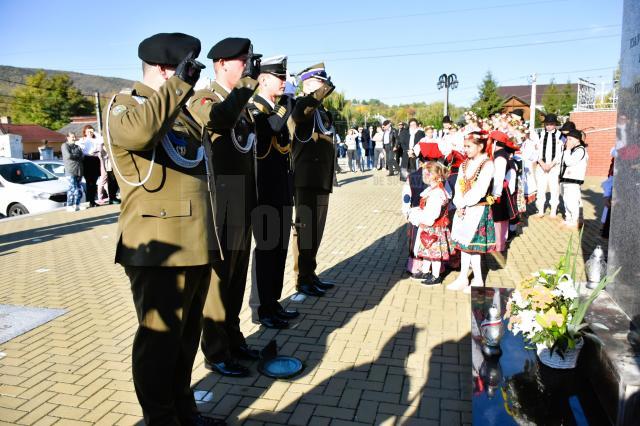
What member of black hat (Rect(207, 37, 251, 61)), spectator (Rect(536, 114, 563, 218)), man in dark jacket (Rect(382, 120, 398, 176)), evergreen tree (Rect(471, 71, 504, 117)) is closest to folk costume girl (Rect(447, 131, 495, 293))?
black hat (Rect(207, 37, 251, 61))

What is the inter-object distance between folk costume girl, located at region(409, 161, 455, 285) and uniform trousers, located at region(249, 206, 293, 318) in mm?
2009

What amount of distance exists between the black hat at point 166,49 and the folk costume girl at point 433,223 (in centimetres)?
371

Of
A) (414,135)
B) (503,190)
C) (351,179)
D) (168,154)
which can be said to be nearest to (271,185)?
(168,154)

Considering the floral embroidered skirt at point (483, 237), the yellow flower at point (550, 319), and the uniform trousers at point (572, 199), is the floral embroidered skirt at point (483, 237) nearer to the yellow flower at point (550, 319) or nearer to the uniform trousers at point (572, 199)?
the yellow flower at point (550, 319)

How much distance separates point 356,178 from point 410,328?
48.1 feet

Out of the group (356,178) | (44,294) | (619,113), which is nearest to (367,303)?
(619,113)

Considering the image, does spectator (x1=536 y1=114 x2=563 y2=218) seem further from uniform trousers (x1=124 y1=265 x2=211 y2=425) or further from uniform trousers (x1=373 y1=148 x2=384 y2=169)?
uniform trousers (x1=373 y1=148 x2=384 y2=169)

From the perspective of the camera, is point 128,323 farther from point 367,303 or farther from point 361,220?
point 361,220

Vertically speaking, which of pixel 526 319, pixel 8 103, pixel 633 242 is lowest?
pixel 526 319

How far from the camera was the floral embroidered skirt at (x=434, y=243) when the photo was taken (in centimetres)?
568

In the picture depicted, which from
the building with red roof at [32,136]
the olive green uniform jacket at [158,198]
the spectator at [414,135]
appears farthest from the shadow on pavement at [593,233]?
the building with red roof at [32,136]

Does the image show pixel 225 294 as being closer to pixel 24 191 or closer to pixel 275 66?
pixel 275 66

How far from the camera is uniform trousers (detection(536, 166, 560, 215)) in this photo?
993cm

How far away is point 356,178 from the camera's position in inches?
742
